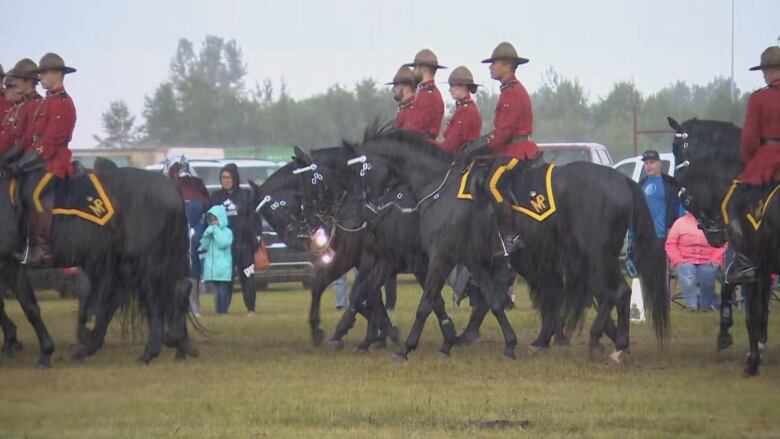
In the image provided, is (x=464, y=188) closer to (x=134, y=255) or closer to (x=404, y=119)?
(x=404, y=119)

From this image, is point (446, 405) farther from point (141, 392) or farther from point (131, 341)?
point (131, 341)

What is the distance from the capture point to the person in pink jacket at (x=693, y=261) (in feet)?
60.8

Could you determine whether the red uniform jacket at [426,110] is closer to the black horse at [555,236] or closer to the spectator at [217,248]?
the black horse at [555,236]

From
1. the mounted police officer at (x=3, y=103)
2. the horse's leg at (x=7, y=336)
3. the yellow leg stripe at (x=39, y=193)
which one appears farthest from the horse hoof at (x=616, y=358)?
the mounted police officer at (x=3, y=103)

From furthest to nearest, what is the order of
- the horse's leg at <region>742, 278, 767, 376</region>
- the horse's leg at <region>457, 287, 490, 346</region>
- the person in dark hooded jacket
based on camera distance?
the person in dark hooded jacket < the horse's leg at <region>457, 287, 490, 346</region> < the horse's leg at <region>742, 278, 767, 376</region>

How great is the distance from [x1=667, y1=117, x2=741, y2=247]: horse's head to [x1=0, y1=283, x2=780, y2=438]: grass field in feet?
4.37

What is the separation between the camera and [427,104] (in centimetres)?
1495

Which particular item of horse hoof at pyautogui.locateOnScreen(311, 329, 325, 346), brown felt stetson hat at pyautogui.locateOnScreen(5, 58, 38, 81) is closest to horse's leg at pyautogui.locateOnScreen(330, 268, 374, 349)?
horse hoof at pyautogui.locateOnScreen(311, 329, 325, 346)

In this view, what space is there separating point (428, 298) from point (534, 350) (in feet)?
4.31

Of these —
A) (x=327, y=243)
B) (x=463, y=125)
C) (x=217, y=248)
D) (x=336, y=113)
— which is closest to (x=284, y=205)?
(x=327, y=243)

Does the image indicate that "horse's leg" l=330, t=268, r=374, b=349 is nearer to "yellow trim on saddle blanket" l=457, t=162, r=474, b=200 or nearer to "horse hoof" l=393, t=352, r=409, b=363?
"horse hoof" l=393, t=352, r=409, b=363

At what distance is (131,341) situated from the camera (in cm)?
1534

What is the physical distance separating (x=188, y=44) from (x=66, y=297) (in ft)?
236

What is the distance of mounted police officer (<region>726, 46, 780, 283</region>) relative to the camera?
38.4 feet
